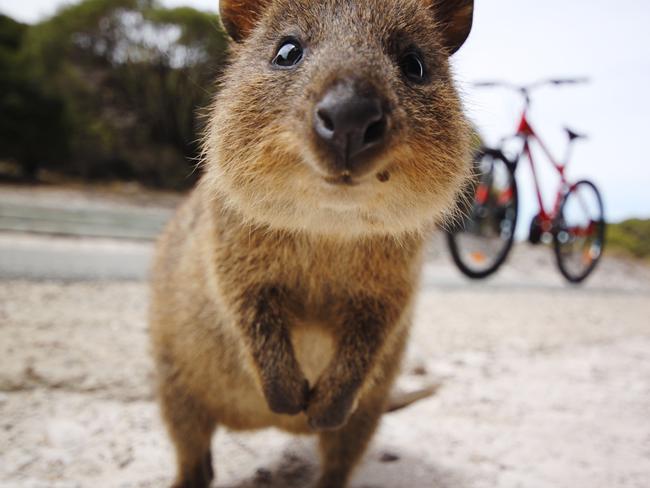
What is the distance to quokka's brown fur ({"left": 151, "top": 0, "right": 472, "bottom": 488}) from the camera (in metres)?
1.81

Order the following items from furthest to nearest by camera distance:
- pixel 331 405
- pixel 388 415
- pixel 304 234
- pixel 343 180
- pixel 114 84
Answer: pixel 114 84 < pixel 388 415 < pixel 331 405 < pixel 304 234 < pixel 343 180

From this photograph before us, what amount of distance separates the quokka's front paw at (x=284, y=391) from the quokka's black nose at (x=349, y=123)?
109 centimetres

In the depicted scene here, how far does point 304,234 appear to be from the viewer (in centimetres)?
226

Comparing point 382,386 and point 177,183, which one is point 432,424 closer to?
point 382,386

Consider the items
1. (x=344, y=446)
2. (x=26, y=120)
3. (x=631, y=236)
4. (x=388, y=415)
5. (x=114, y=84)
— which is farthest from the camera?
(x=114, y=84)

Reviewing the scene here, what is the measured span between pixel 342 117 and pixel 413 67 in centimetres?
73

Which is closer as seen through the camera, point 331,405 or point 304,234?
point 304,234

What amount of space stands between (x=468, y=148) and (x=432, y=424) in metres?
2.11

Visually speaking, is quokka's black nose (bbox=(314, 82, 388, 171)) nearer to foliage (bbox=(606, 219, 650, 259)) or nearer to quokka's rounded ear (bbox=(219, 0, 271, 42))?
quokka's rounded ear (bbox=(219, 0, 271, 42))

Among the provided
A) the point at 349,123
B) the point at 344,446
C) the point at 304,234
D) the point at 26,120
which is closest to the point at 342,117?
the point at 349,123

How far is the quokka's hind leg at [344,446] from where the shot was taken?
2930 millimetres

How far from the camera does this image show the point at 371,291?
2.39 metres

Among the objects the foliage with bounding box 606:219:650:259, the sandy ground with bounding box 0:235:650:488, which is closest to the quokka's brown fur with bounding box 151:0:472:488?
the sandy ground with bounding box 0:235:650:488

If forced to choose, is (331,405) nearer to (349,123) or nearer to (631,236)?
(349,123)
